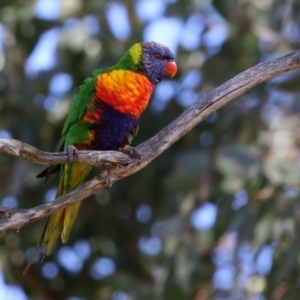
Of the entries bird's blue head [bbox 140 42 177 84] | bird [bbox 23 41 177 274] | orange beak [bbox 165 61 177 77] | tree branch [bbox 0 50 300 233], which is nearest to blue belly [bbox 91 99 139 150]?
bird [bbox 23 41 177 274]

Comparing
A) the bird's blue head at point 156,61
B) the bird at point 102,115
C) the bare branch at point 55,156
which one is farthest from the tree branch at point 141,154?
the bird's blue head at point 156,61

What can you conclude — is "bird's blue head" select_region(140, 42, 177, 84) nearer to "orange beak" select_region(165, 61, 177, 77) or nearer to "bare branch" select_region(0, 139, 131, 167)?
"orange beak" select_region(165, 61, 177, 77)

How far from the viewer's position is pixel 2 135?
4.25 metres

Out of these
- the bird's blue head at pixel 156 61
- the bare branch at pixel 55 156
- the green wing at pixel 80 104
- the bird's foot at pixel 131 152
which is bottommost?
the bare branch at pixel 55 156

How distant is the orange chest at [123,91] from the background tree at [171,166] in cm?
83

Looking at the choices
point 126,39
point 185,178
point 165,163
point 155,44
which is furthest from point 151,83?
point 126,39

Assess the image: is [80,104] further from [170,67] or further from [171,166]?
[171,166]

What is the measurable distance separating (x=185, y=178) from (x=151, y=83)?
34.4 inches

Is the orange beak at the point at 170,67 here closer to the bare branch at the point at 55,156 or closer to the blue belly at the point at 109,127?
the blue belly at the point at 109,127

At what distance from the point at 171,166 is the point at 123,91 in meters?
1.42

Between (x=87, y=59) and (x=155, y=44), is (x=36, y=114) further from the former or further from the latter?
(x=155, y=44)

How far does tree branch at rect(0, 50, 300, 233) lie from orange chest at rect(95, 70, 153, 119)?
1.80 feet

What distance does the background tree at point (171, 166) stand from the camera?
371 centimetres

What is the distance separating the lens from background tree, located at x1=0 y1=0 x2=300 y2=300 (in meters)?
3.71
